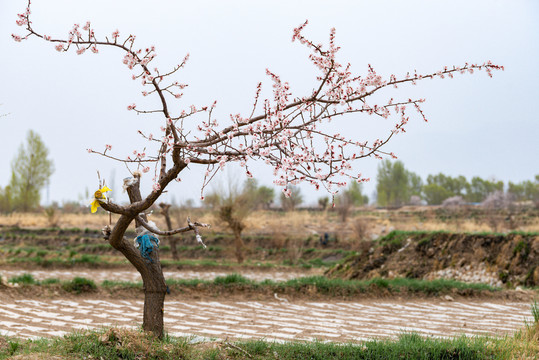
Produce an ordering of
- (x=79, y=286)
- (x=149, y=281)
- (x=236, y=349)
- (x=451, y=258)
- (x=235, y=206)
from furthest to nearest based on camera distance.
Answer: (x=235, y=206) → (x=451, y=258) → (x=79, y=286) → (x=149, y=281) → (x=236, y=349)

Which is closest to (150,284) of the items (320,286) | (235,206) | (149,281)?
(149,281)

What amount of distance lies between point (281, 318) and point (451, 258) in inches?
310

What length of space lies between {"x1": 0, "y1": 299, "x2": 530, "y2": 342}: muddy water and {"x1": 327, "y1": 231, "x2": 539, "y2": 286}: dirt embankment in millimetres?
3001

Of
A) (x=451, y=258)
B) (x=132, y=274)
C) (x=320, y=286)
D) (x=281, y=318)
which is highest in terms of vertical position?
(x=451, y=258)

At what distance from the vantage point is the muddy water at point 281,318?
6711mm

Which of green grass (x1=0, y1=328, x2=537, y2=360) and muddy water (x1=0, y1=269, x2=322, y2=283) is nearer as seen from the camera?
green grass (x1=0, y1=328, x2=537, y2=360)

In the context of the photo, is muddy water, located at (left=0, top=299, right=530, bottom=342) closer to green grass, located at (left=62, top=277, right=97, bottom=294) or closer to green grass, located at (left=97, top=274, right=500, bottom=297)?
green grass, located at (left=97, top=274, right=500, bottom=297)

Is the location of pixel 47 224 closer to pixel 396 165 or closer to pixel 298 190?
pixel 298 190

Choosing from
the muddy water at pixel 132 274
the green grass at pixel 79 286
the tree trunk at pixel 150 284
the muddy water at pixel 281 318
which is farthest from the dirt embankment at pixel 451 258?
the tree trunk at pixel 150 284

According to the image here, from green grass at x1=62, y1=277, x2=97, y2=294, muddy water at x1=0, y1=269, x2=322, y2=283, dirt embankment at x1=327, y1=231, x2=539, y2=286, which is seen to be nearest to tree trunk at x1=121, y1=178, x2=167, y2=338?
green grass at x1=62, y1=277, x2=97, y2=294

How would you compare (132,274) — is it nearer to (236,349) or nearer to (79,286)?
(79,286)

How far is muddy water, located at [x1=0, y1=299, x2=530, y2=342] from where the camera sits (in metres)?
6.71

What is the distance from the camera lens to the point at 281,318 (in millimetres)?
7938

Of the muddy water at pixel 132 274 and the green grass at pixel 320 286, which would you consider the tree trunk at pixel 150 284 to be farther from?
the muddy water at pixel 132 274
